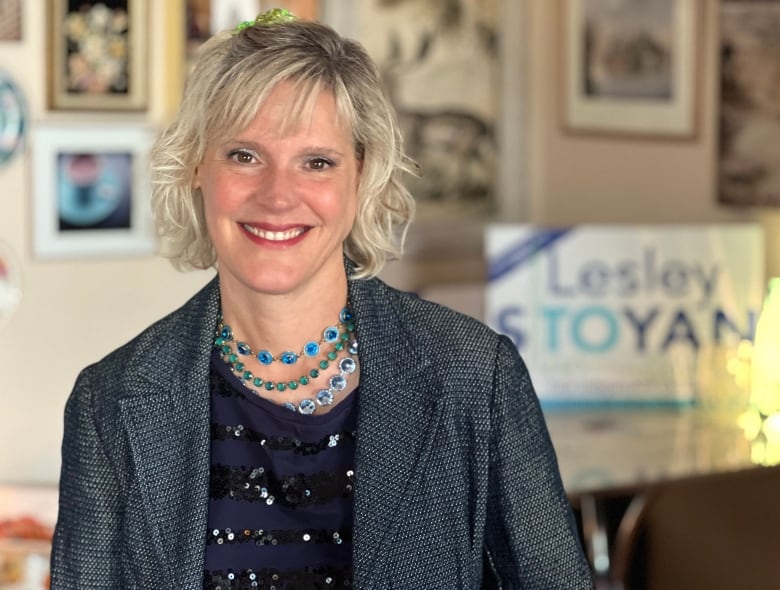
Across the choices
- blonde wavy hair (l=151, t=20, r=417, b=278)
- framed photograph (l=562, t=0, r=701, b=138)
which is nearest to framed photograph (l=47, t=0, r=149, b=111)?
blonde wavy hair (l=151, t=20, r=417, b=278)

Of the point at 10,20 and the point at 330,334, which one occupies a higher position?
the point at 10,20

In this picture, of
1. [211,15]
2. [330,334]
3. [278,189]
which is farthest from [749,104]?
[278,189]

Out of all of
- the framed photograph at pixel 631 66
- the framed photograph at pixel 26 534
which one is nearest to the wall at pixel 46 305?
the framed photograph at pixel 26 534

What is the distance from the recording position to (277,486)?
1554mm

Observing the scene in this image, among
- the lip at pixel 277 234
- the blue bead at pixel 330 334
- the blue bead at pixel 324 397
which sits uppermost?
the lip at pixel 277 234

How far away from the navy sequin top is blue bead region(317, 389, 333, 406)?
0.8 inches

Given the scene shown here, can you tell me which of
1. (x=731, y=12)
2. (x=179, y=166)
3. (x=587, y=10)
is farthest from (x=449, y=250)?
(x=179, y=166)

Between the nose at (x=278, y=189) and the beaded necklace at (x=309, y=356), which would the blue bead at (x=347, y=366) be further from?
the nose at (x=278, y=189)

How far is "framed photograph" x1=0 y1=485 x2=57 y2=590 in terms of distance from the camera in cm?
259

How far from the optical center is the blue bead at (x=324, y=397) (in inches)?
63.5

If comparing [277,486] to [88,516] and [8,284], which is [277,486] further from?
[8,284]

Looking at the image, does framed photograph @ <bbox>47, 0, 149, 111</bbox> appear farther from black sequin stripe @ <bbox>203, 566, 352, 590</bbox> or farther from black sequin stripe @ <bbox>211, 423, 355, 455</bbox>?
black sequin stripe @ <bbox>203, 566, 352, 590</bbox>

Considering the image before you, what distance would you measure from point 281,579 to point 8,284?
4.72 feet

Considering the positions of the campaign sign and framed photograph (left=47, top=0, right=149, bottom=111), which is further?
the campaign sign
